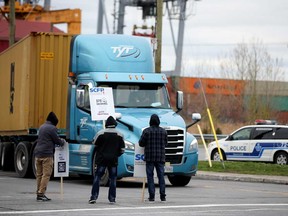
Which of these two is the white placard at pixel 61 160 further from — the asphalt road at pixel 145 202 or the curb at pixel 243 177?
the curb at pixel 243 177

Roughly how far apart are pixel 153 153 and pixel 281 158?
60.3ft

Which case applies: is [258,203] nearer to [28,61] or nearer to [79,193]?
[79,193]

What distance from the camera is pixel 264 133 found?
38.2m

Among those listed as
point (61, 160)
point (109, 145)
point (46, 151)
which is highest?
point (109, 145)

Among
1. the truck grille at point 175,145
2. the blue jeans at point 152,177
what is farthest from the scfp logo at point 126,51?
the blue jeans at point 152,177

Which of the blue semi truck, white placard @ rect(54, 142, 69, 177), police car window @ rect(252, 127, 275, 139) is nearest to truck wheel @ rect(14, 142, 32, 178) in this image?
the blue semi truck

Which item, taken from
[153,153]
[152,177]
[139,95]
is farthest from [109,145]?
[139,95]

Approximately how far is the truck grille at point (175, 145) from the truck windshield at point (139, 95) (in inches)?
54.5

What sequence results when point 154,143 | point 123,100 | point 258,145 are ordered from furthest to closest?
point 258,145 → point 123,100 → point 154,143

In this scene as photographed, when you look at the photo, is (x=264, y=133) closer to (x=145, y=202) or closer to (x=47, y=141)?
(x=145, y=202)

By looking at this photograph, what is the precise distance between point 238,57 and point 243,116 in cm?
Result: 1059

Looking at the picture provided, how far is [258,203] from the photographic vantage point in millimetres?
19641

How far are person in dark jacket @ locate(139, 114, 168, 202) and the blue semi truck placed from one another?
4.19 m

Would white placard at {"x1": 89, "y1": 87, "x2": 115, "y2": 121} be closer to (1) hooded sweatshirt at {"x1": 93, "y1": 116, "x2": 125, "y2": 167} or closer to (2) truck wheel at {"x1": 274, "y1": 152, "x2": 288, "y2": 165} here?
(1) hooded sweatshirt at {"x1": 93, "y1": 116, "x2": 125, "y2": 167}
